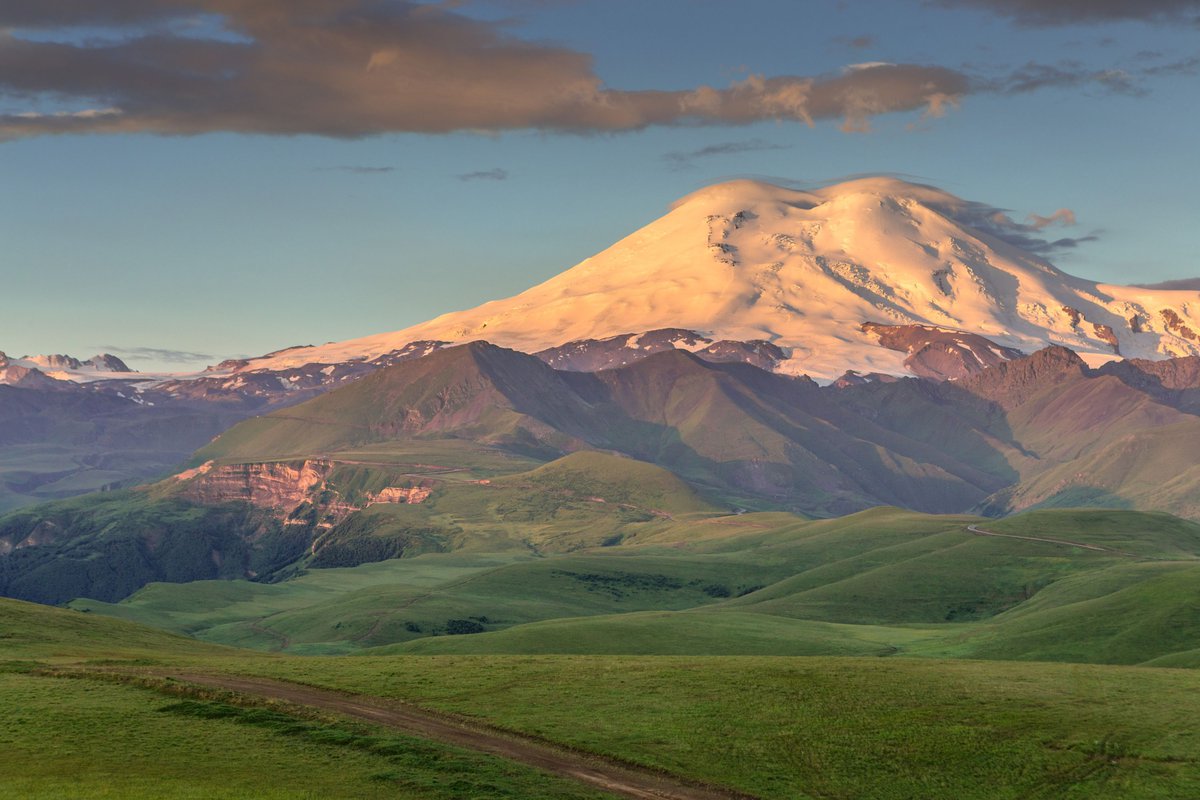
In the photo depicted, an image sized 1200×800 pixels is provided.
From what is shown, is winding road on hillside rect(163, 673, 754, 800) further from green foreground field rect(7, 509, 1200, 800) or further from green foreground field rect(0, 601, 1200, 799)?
green foreground field rect(0, 601, 1200, 799)

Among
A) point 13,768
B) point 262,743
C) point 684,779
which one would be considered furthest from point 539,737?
point 13,768

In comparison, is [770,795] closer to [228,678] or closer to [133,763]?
[133,763]

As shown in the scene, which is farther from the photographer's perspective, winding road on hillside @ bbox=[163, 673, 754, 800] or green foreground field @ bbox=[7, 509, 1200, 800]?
winding road on hillside @ bbox=[163, 673, 754, 800]

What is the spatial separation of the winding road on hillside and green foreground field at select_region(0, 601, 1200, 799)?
7.19 ft

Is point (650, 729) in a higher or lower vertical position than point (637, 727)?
lower

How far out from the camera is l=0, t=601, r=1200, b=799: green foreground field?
82.1m

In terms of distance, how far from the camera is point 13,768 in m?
78.6

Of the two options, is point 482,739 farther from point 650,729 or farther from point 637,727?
point 650,729

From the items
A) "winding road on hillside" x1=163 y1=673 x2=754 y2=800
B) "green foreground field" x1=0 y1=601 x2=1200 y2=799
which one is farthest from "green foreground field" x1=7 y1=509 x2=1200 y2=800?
"winding road on hillside" x1=163 y1=673 x2=754 y2=800

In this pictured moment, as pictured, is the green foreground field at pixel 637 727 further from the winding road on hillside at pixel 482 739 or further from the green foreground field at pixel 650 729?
the winding road on hillside at pixel 482 739

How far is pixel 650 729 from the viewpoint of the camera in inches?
3981

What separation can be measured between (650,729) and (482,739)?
1305 cm

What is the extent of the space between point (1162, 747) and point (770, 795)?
99.0 ft

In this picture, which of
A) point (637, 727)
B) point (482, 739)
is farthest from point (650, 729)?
point (482, 739)
